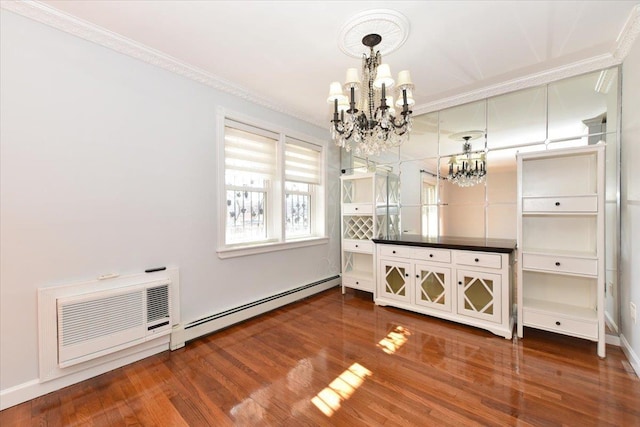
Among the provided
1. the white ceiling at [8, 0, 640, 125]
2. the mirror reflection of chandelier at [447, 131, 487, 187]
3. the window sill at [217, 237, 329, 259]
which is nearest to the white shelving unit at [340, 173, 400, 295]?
the window sill at [217, 237, 329, 259]

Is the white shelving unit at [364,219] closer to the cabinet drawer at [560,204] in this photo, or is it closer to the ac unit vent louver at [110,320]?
the cabinet drawer at [560,204]

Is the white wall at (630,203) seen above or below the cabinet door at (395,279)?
above

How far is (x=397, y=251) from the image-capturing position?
326cm

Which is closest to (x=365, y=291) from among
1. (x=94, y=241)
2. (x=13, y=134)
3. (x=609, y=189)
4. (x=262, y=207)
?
(x=262, y=207)

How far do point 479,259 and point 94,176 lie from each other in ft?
11.5

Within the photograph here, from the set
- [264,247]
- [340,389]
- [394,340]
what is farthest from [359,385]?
[264,247]

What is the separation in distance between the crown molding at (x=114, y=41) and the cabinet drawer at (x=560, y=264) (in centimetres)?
336

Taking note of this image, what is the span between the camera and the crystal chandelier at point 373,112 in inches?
70.7

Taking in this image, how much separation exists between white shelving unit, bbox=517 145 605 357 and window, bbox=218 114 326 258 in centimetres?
254

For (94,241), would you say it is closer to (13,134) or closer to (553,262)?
(13,134)

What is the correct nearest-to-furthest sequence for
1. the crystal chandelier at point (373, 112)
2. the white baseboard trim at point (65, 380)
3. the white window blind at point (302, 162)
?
1. the white baseboard trim at point (65, 380)
2. the crystal chandelier at point (373, 112)
3. the white window blind at point (302, 162)

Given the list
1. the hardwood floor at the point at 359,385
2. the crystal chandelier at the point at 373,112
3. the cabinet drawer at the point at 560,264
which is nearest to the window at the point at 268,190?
the hardwood floor at the point at 359,385

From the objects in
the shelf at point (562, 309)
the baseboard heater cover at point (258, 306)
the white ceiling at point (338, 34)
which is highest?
the white ceiling at point (338, 34)

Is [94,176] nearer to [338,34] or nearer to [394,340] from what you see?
[338,34]
